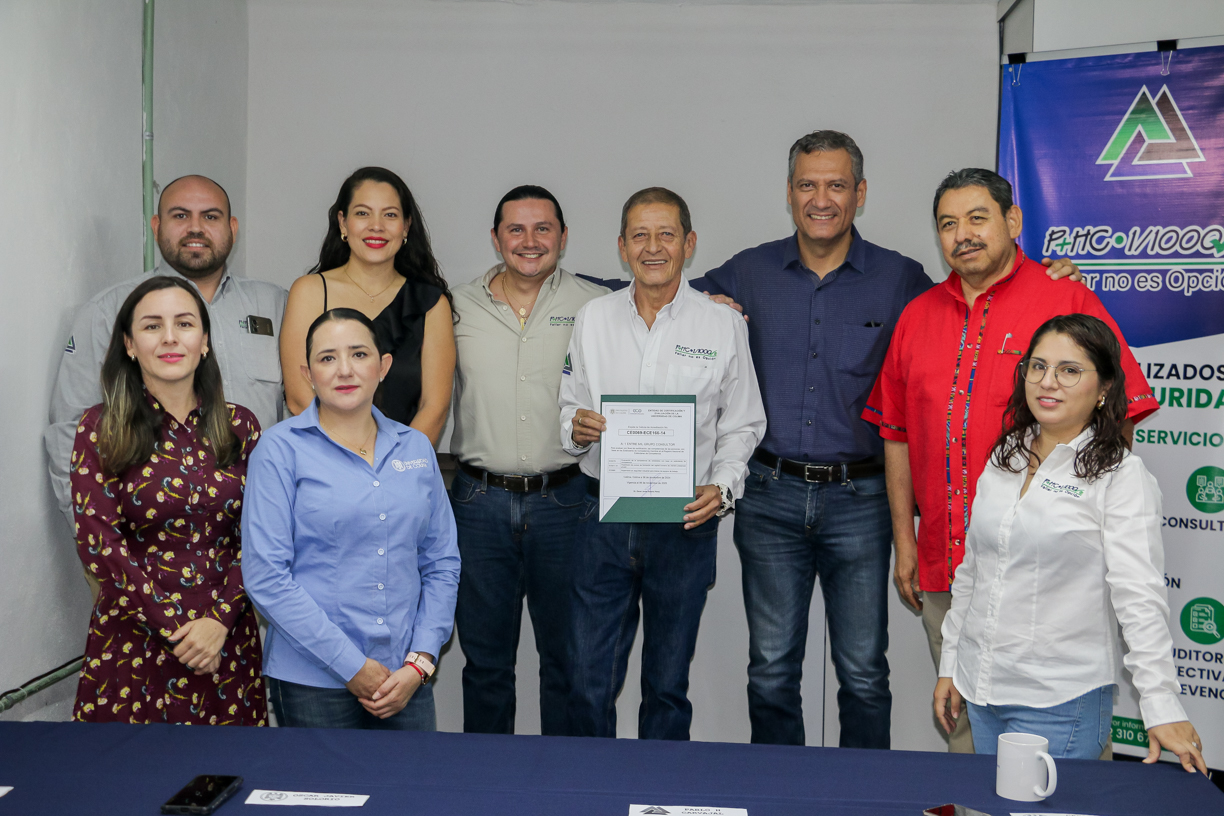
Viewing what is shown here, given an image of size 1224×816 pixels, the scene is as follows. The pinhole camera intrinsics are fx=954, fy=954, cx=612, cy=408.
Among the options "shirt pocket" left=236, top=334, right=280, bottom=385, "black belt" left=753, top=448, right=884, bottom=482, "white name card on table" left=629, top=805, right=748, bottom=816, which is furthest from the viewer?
"shirt pocket" left=236, top=334, right=280, bottom=385

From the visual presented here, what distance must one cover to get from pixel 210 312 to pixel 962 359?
8.27ft

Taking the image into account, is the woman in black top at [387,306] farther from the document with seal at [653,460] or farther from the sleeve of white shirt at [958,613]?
the sleeve of white shirt at [958,613]

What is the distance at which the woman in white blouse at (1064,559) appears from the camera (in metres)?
2.08

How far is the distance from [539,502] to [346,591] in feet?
3.62

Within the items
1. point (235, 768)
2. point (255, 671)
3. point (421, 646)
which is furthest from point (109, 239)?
point (235, 768)

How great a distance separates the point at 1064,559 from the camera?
2.15 m

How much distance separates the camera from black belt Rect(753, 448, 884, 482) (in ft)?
10.4

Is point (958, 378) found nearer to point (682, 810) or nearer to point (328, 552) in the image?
point (682, 810)

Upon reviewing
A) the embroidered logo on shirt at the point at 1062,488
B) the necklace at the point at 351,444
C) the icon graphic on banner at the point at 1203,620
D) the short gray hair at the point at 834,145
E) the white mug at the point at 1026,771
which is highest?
the short gray hair at the point at 834,145

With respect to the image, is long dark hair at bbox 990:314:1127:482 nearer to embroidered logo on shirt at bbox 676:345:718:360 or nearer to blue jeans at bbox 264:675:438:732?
embroidered logo on shirt at bbox 676:345:718:360

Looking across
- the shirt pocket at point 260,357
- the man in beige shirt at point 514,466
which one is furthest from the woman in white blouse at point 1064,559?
the shirt pocket at point 260,357

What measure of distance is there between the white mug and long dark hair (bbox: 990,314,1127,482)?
2.38 ft

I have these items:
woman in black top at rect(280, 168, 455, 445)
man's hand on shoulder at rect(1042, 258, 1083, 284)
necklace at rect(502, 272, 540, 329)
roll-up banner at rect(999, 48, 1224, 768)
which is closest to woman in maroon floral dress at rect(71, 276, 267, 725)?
woman in black top at rect(280, 168, 455, 445)

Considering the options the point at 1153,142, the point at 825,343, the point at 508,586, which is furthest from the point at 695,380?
the point at 1153,142
